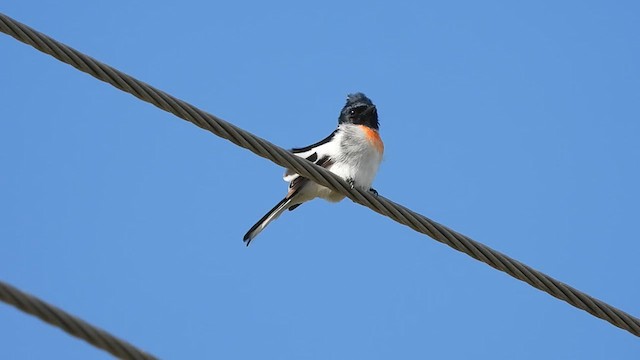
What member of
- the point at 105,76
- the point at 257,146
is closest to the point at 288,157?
the point at 257,146

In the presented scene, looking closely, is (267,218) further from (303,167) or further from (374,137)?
(303,167)

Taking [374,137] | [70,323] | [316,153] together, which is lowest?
[70,323]

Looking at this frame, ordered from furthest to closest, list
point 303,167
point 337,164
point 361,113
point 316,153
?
point 361,113
point 316,153
point 337,164
point 303,167

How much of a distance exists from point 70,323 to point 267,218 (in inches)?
177

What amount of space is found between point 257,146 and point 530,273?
1.49 metres

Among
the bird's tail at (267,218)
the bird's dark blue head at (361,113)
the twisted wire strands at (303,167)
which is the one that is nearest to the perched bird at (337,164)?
the bird's tail at (267,218)

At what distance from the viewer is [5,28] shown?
4.80 meters

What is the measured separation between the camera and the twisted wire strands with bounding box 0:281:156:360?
11.0ft

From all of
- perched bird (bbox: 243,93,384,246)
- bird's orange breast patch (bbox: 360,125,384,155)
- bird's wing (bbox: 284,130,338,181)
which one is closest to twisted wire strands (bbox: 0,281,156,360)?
perched bird (bbox: 243,93,384,246)

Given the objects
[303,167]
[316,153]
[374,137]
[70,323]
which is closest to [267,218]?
[316,153]

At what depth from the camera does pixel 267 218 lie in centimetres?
788

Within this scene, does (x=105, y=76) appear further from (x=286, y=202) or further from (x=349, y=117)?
(x=349, y=117)

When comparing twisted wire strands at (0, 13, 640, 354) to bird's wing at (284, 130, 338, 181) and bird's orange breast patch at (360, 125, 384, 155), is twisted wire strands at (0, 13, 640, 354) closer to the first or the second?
bird's wing at (284, 130, 338, 181)

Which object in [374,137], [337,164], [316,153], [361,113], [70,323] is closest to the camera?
[70,323]
